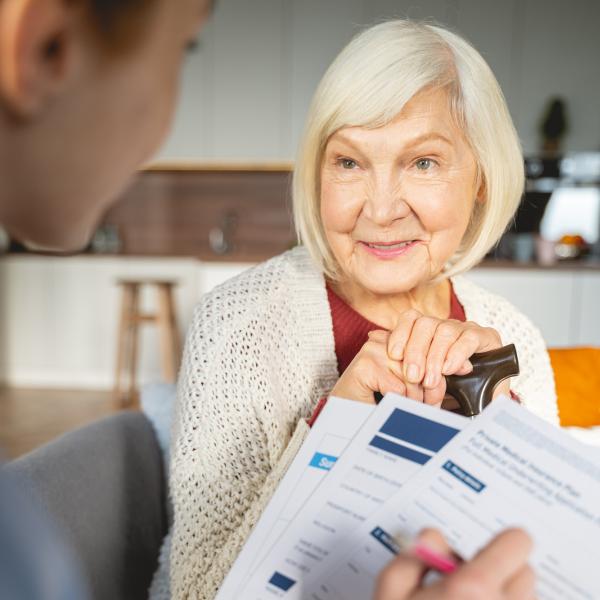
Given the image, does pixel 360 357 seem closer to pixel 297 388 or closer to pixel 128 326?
pixel 297 388

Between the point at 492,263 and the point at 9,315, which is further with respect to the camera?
the point at 9,315

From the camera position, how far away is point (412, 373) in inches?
31.1

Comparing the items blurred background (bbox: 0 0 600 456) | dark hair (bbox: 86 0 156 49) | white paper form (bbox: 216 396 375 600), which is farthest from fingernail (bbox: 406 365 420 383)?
blurred background (bbox: 0 0 600 456)

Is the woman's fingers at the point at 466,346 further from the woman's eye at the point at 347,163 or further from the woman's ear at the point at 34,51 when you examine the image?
the woman's ear at the point at 34,51

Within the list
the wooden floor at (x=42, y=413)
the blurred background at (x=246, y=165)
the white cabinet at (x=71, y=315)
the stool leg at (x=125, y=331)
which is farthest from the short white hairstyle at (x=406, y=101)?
the white cabinet at (x=71, y=315)

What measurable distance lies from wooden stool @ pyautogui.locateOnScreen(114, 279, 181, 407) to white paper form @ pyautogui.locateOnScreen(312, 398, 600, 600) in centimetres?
345

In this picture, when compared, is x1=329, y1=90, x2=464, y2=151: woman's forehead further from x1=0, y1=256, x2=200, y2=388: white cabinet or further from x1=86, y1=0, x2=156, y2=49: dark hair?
x1=0, y1=256, x2=200, y2=388: white cabinet

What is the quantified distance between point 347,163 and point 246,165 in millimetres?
3873

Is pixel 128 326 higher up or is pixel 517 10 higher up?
pixel 517 10

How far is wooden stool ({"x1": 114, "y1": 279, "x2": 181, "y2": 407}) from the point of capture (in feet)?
13.1

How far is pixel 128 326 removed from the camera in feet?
13.3

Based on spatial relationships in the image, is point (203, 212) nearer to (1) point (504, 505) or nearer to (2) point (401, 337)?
(2) point (401, 337)

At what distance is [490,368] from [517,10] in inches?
162

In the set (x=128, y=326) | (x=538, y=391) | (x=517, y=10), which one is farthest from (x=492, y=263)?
(x=538, y=391)
